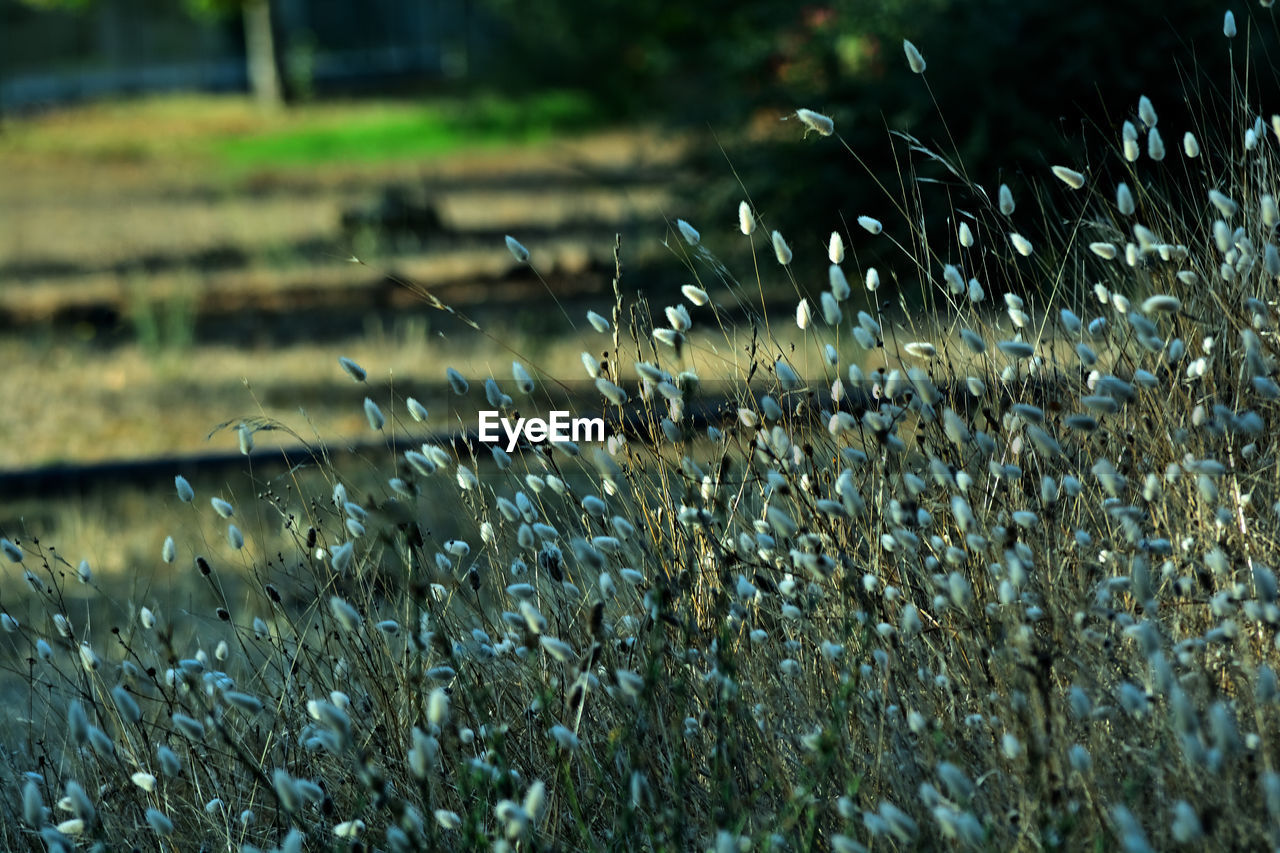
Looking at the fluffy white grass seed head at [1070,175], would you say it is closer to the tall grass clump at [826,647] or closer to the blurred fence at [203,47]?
the tall grass clump at [826,647]

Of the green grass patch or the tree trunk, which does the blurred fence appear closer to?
the tree trunk

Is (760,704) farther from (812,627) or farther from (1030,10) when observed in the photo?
(1030,10)

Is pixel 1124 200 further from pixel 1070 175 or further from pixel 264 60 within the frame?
pixel 264 60

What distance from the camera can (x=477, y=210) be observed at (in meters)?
14.0

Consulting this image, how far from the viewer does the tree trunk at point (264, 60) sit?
24.6 metres

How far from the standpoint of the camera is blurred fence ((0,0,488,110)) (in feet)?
90.2

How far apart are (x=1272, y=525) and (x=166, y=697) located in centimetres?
217

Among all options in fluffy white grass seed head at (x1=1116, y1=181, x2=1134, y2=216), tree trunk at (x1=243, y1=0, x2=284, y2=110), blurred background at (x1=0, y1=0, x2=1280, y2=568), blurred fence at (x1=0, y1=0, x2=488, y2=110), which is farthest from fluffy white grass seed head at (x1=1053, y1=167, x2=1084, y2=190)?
blurred fence at (x1=0, y1=0, x2=488, y2=110)

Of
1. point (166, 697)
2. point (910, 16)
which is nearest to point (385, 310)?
point (910, 16)

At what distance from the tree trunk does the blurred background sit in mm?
4292

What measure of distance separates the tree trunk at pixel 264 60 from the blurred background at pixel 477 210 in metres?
4.29

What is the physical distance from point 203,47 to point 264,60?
4.28 meters

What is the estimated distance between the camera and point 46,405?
7828 millimetres

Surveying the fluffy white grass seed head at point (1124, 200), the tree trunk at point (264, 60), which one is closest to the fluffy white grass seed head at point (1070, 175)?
the fluffy white grass seed head at point (1124, 200)
